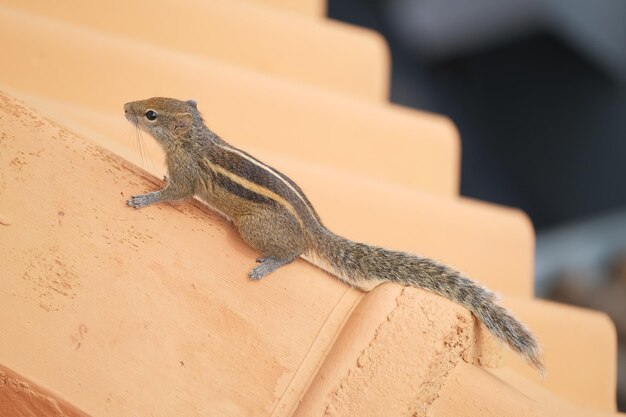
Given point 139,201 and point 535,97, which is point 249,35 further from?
point 535,97

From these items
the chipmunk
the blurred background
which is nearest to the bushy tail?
the chipmunk

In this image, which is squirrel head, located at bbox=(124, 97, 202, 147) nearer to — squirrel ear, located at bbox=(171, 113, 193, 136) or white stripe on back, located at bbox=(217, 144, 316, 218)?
squirrel ear, located at bbox=(171, 113, 193, 136)

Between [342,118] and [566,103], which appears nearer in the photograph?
[342,118]

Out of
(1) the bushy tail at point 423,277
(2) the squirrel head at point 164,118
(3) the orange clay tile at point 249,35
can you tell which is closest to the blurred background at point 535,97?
(3) the orange clay tile at point 249,35

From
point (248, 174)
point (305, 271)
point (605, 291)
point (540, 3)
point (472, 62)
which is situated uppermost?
point (248, 174)

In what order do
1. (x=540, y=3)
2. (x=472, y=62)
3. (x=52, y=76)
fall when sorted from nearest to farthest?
(x=52, y=76), (x=540, y=3), (x=472, y=62)

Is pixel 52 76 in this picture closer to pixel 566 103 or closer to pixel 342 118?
pixel 342 118

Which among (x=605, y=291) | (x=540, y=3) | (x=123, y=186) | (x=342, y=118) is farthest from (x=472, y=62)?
(x=123, y=186)

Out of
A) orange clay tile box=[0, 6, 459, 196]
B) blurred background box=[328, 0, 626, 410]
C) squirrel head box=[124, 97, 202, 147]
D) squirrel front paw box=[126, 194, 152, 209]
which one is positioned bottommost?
blurred background box=[328, 0, 626, 410]
